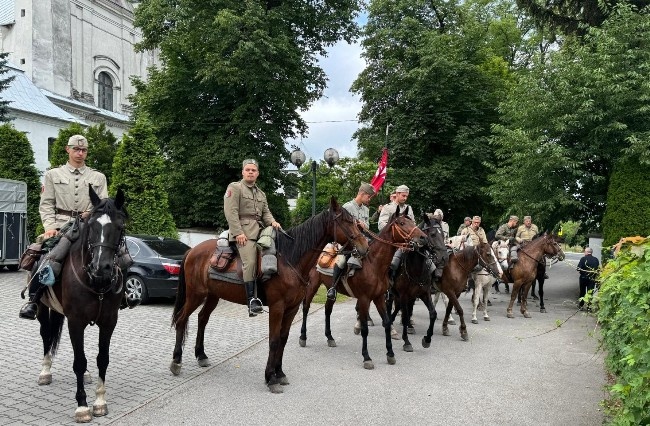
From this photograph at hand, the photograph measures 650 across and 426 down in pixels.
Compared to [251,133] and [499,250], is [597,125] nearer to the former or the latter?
[499,250]

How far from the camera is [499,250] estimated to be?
13852 mm

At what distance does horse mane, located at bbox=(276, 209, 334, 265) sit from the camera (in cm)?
688

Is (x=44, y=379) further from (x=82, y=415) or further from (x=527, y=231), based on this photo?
(x=527, y=231)

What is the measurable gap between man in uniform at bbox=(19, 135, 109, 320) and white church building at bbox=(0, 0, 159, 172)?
110 feet

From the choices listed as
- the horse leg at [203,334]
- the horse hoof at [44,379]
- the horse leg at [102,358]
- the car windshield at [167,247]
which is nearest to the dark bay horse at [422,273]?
the horse leg at [203,334]

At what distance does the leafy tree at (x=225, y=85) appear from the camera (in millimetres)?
23141

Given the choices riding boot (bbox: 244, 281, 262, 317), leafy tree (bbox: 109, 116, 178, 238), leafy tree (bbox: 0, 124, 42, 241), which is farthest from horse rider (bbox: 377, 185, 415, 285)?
leafy tree (bbox: 0, 124, 42, 241)

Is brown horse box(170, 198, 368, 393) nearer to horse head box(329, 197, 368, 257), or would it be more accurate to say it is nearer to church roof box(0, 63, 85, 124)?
horse head box(329, 197, 368, 257)

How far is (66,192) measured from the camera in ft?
19.6

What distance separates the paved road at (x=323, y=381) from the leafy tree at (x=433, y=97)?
1690 cm

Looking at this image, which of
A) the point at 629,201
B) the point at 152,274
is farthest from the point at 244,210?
the point at 629,201

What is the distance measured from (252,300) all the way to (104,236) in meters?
2.17

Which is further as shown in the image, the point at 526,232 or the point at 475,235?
the point at 526,232

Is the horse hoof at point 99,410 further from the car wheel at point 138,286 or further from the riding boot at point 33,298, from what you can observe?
the car wheel at point 138,286
